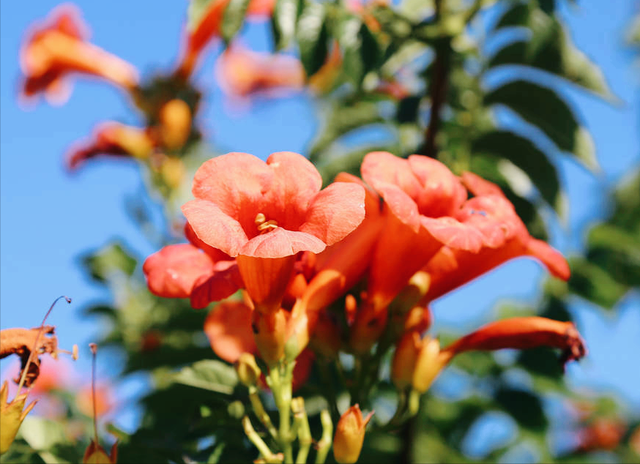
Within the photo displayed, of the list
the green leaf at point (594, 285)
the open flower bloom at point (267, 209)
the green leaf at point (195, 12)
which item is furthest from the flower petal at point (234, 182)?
the green leaf at point (594, 285)

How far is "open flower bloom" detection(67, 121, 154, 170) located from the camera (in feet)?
17.5

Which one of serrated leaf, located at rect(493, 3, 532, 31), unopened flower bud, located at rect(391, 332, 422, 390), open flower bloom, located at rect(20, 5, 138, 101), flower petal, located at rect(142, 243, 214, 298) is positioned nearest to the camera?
flower petal, located at rect(142, 243, 214, 298)

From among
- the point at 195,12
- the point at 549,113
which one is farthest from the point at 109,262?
the point at 549,113

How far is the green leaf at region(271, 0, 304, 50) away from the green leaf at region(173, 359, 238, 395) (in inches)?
46.7

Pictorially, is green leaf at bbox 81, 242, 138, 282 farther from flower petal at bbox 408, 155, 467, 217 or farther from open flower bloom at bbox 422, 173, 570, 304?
flower petal at bbox 408, 155, 467, 217

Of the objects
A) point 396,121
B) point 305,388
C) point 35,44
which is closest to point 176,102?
point 35,44

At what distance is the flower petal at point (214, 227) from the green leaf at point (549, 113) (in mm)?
1624

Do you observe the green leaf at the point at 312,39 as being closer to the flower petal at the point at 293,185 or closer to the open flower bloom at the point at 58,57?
the flower petal at the point at 293,185

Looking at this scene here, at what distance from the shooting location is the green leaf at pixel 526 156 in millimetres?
2947

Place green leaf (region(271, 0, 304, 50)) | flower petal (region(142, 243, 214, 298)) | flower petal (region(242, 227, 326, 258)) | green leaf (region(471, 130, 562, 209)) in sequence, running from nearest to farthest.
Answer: flower petal (region(242, 227, 326, 258)) < flower petal (region(142, 243, 214, 298)) < green leaf (region(271, 0, 304, 50)) < green leaf (region(471, 130, 562, 209))

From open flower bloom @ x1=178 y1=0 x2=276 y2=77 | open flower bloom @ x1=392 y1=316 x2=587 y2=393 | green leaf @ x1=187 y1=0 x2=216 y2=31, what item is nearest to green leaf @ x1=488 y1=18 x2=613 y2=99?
open flower bloom @ x1=392 y1=316 x2=587 y2=393

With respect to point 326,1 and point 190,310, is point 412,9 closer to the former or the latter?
point 326,1

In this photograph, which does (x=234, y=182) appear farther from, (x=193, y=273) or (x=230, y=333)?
(x=230, y=333)

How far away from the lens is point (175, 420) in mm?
3035
